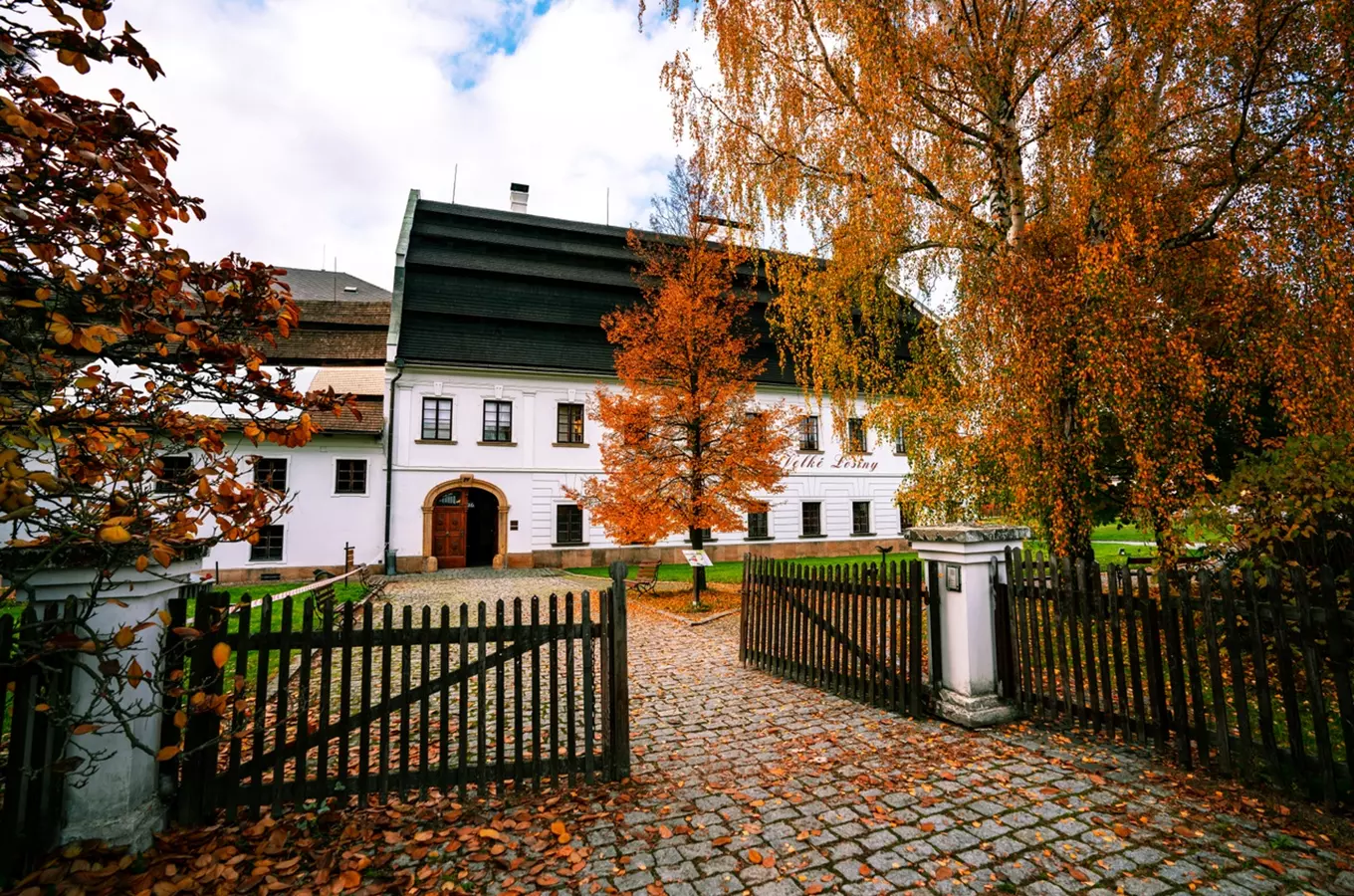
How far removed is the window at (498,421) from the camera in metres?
21.9

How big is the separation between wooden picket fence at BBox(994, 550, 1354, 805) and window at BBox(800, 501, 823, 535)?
1939cm

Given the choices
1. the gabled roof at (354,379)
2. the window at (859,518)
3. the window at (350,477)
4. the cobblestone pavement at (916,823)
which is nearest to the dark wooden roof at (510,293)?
the gabled roof at (354,379)

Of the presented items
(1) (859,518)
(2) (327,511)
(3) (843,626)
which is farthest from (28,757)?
(1) (859,518)

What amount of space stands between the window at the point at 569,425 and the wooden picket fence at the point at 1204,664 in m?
18.5

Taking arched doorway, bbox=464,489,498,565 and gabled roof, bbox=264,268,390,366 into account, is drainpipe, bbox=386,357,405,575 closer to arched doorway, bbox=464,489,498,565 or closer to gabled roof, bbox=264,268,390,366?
arched doorway, bbox=464,489,498,565

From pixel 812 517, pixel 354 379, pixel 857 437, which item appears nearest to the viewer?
pixel 857 437

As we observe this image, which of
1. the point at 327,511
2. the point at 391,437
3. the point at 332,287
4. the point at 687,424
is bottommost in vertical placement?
the point at 327,511

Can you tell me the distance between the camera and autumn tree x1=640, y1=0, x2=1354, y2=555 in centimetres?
560

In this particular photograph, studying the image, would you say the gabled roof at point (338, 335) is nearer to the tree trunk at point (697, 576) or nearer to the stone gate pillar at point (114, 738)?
the tree trunk at point (697, 576)

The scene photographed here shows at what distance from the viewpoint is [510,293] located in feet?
78.2

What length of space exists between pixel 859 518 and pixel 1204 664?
20.4 meters

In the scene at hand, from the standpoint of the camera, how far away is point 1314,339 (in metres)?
5.31

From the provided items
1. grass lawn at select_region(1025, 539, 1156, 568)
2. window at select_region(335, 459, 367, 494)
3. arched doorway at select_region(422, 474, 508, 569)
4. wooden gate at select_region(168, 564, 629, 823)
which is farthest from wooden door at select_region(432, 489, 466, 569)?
grass lawn at select_region(1025, 539, 1156, 568)

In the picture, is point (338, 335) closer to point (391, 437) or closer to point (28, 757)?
point (391, 437)
